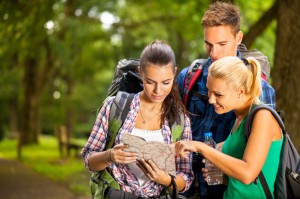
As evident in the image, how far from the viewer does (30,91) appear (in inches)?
815

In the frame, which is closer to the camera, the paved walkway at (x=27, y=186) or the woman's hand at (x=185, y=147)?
the woman's hand at (x=185, y=147)

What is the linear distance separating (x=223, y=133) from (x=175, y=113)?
0.50 m

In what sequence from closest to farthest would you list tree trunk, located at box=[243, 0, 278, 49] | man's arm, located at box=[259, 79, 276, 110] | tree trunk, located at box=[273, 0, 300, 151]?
man's arm, located at box=[259, 79, 276, 110] → tree trunk, located at box=[273, 0, 300, 151] → tree trunk, located at box=[243, 0, 278, 49]

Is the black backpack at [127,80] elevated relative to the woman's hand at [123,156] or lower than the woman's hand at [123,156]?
elevated

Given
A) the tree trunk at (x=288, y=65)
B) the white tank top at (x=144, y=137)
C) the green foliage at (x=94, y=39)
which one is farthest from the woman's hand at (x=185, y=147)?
the green foliage at (x=94, y=39)

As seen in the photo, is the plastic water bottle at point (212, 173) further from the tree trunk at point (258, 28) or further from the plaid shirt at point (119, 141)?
the tree trunk at point (258, 28)

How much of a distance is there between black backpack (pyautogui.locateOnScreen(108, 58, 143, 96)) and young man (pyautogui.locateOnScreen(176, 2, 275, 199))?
1.46 feet

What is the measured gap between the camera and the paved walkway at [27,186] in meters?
9.86

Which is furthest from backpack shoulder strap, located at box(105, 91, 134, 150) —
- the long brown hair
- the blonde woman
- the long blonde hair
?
the long blonde hair

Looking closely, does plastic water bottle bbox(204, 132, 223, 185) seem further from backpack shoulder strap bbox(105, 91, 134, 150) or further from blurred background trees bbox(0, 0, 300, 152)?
blurred background trees bbox(0, 0, 300, 152)

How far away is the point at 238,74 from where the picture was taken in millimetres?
2811

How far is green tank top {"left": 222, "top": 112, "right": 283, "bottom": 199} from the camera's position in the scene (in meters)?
2.79

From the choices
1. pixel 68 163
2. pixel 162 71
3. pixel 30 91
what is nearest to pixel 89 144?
pixel 162 71

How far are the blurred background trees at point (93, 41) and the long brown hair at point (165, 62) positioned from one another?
10.1 feet
